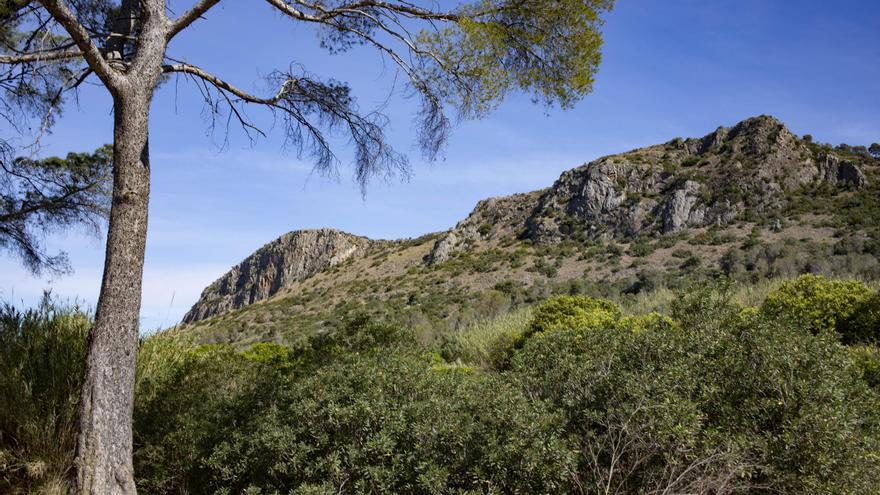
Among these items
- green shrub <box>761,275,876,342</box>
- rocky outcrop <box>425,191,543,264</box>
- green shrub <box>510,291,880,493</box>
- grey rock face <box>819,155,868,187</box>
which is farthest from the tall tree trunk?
rocky outcrop <box>425,191,543,264</box>

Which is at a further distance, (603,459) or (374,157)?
(374,157)

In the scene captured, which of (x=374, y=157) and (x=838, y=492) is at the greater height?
(x=374, y=157)

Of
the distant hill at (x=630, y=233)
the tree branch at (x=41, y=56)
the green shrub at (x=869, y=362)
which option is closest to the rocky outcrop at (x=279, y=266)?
the distant hill at (x=630, y=233)

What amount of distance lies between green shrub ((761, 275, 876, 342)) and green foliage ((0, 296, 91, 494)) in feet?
30.2

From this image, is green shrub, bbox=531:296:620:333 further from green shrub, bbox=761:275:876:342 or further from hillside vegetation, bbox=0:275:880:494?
hillside vegetation, bbox=0:275:880:494

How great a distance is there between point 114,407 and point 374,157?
4.45 metres

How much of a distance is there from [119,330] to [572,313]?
27.3 ft

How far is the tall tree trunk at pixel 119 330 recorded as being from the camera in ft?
15.4

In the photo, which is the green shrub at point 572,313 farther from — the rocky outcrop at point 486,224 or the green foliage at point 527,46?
the rocky outcrop at point 486,224

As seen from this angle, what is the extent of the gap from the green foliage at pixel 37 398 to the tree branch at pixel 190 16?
10.8 feet

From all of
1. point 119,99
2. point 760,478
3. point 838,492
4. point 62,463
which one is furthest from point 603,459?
point 119,99

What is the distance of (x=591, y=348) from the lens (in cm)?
603

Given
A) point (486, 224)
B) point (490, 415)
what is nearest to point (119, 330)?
point (490, 415)

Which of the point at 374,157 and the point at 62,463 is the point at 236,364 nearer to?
the point at 62,463
